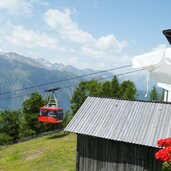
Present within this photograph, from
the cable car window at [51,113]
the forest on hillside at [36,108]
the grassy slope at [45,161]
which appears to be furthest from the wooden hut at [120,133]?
the forest on hillside at [36,108]

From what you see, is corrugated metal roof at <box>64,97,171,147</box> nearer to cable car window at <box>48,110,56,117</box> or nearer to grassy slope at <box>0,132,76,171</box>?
grassy slope at <box>0,132,76,171</box>

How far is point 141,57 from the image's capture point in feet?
35.7

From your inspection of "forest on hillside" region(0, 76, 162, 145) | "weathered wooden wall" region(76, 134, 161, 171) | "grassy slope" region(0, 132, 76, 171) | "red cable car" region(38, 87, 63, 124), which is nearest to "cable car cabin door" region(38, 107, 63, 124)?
"red cable car" region(38, 87, 63, 124)

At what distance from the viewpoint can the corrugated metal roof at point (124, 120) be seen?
23.0 meters

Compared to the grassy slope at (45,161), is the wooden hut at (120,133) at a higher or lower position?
higher

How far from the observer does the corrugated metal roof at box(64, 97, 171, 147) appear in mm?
22984

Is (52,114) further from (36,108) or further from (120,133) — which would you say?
(36,108)

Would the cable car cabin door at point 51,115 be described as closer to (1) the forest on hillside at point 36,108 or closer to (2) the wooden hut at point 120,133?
(2) the wooden hut at point 120,133

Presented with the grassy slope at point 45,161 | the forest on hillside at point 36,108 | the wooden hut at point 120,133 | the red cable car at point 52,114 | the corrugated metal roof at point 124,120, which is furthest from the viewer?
the forest on hillside at point 36,108

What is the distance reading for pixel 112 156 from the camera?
81.5 ft

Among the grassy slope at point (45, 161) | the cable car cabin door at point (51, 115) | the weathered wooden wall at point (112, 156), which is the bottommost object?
the grassy slope at point (45, 161)

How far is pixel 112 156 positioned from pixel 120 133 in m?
2.02

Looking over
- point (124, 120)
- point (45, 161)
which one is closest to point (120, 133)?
point (124, 120)

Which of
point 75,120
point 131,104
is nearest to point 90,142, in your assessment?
point 75,120
